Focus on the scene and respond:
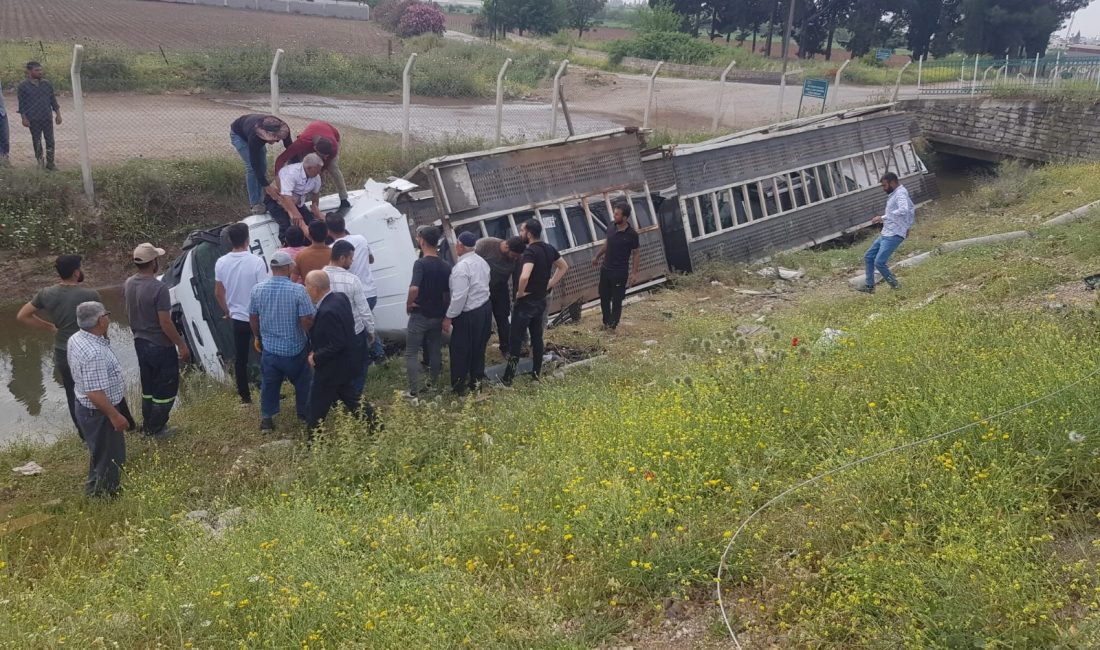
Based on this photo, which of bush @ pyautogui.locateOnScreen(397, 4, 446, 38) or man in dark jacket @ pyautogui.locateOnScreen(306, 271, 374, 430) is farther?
bush @ pyautogui.locateOnScreen(397, 4, 446, 38)

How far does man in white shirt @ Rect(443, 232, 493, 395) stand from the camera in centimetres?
672

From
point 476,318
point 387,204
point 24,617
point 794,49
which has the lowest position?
point 24,617

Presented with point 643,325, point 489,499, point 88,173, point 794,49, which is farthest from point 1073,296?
point 794,49

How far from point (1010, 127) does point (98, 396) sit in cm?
2086

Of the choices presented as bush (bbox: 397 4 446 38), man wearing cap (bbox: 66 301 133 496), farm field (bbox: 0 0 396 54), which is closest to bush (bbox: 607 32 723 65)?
bush (bbox: 397 4 446 38)

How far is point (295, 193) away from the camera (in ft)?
27.0

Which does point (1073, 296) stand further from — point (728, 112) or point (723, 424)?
point (728, 112)

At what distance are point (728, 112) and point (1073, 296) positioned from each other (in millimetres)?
16049

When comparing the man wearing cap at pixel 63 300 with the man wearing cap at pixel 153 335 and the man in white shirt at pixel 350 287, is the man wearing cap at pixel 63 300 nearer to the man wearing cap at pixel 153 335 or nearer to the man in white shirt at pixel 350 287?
the man wearing cap at pixel 153 335

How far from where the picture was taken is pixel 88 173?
11516 mm

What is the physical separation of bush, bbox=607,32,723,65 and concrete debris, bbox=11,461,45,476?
34908 mm

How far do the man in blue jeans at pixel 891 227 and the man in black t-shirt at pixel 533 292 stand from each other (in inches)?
185

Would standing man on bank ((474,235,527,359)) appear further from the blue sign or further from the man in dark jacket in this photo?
the blue sign

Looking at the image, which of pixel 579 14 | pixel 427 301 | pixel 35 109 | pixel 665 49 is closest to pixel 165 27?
pixel 665 49
